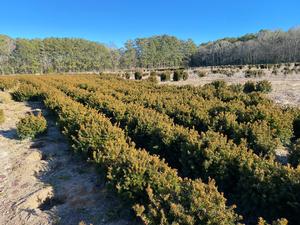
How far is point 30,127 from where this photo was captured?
844 cm

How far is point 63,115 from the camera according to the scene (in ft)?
27.7

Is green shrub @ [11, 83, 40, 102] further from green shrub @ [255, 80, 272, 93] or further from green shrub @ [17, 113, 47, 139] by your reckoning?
green shrub @ [255, 80, 272, 93]

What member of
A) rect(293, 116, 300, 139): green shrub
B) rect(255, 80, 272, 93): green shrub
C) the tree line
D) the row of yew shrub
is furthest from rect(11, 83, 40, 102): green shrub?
the tree line

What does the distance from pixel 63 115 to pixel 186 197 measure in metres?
6.00

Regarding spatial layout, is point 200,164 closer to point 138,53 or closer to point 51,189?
point 51,189

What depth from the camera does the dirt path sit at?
4367mm

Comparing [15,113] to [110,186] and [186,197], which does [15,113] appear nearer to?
[110,186]

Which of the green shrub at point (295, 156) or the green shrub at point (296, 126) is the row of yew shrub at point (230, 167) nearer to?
the green shrub at point (295, 156)

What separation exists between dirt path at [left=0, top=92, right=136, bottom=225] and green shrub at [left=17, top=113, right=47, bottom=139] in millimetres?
414

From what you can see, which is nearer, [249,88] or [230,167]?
[230,167]

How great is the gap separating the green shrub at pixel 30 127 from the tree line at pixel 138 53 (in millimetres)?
66289

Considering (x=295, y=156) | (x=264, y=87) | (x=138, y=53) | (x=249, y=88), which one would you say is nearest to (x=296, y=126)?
(x=295, y=156)

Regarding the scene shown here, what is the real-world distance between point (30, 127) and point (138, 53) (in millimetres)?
94352

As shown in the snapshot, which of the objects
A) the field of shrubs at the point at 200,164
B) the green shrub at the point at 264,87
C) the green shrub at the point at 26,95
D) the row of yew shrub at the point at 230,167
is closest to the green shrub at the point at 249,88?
the green shrub at the point at 264,87
